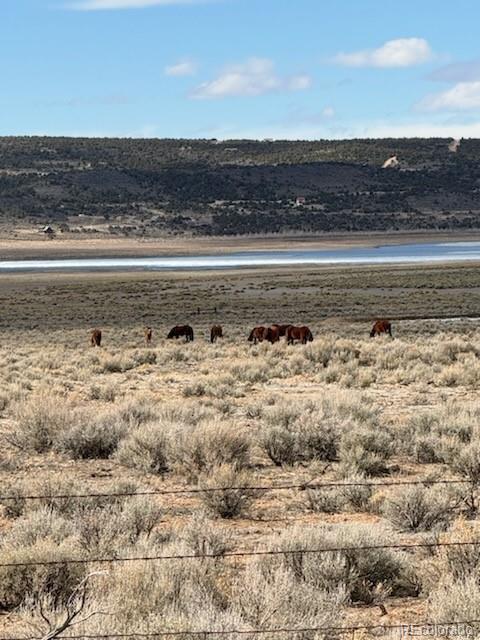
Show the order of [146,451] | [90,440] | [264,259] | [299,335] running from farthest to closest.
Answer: [264,259], [299,335], [90,440], [146,451]

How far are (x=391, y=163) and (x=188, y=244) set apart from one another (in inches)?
2735

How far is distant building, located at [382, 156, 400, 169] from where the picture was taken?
16888cm

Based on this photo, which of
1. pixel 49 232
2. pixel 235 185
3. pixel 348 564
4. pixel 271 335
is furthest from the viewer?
pixel 235 185

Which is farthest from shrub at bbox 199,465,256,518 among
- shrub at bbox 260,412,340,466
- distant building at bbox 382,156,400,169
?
distant building at bbox 382,156,400,169

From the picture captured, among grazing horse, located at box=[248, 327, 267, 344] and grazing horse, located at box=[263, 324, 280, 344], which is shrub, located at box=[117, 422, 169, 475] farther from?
grazing horse, located at box=[248, 327, 267, 344]

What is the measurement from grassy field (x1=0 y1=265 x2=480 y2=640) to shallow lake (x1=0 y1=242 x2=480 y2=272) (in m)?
52.2

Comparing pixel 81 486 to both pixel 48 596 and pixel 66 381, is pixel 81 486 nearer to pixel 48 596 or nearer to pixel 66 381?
pixel 48 596

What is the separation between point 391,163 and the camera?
17088 centimetres

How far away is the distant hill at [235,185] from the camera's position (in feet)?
428

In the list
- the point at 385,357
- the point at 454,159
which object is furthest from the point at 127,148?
the point at 385,357

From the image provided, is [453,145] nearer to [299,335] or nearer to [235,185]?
[235,185]

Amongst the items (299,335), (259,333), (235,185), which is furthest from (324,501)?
(235,185)

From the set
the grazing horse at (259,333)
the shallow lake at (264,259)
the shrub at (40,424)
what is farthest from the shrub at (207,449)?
the shallow lake at (264,259)

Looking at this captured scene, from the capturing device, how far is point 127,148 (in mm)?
177000
